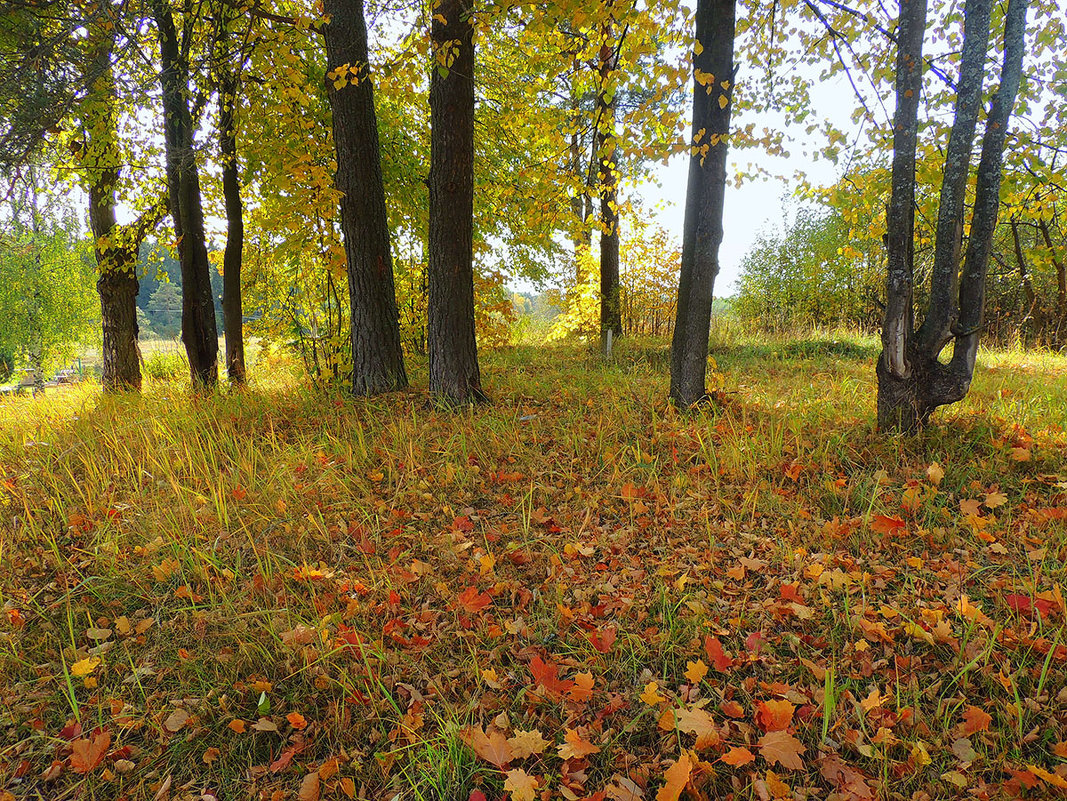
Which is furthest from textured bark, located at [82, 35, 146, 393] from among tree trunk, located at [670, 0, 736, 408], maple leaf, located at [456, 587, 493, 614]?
maple leaf, located at [456, 587, 493, 614]

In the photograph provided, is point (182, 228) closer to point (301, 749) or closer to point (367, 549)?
point (367, 549)

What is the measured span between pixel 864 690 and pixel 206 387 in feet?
22.2

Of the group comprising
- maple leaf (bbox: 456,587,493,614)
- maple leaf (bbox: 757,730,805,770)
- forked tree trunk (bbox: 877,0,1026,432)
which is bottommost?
maple leaf (bbox: 757,730,805,770)

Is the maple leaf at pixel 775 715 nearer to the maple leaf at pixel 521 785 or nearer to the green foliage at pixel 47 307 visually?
the maple leaf at pixel 521 785

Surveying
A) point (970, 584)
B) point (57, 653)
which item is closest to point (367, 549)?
point (57, 653)

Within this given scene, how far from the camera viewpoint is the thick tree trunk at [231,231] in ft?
20.3

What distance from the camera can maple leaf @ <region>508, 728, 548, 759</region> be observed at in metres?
1.59

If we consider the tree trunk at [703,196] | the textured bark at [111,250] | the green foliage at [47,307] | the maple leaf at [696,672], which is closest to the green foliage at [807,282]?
the tree trunk at [703,196]

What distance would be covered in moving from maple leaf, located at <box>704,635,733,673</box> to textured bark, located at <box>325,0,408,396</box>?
4.24 metres

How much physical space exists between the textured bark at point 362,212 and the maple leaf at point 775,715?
453 centimetres

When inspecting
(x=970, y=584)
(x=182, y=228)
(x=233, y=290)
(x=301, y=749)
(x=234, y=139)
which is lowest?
(x=301, y=749)

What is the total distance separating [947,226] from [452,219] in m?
3.74

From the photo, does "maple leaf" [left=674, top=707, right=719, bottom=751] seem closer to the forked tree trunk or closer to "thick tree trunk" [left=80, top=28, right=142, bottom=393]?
the forked tree trunk

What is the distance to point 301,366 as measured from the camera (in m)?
7.17
